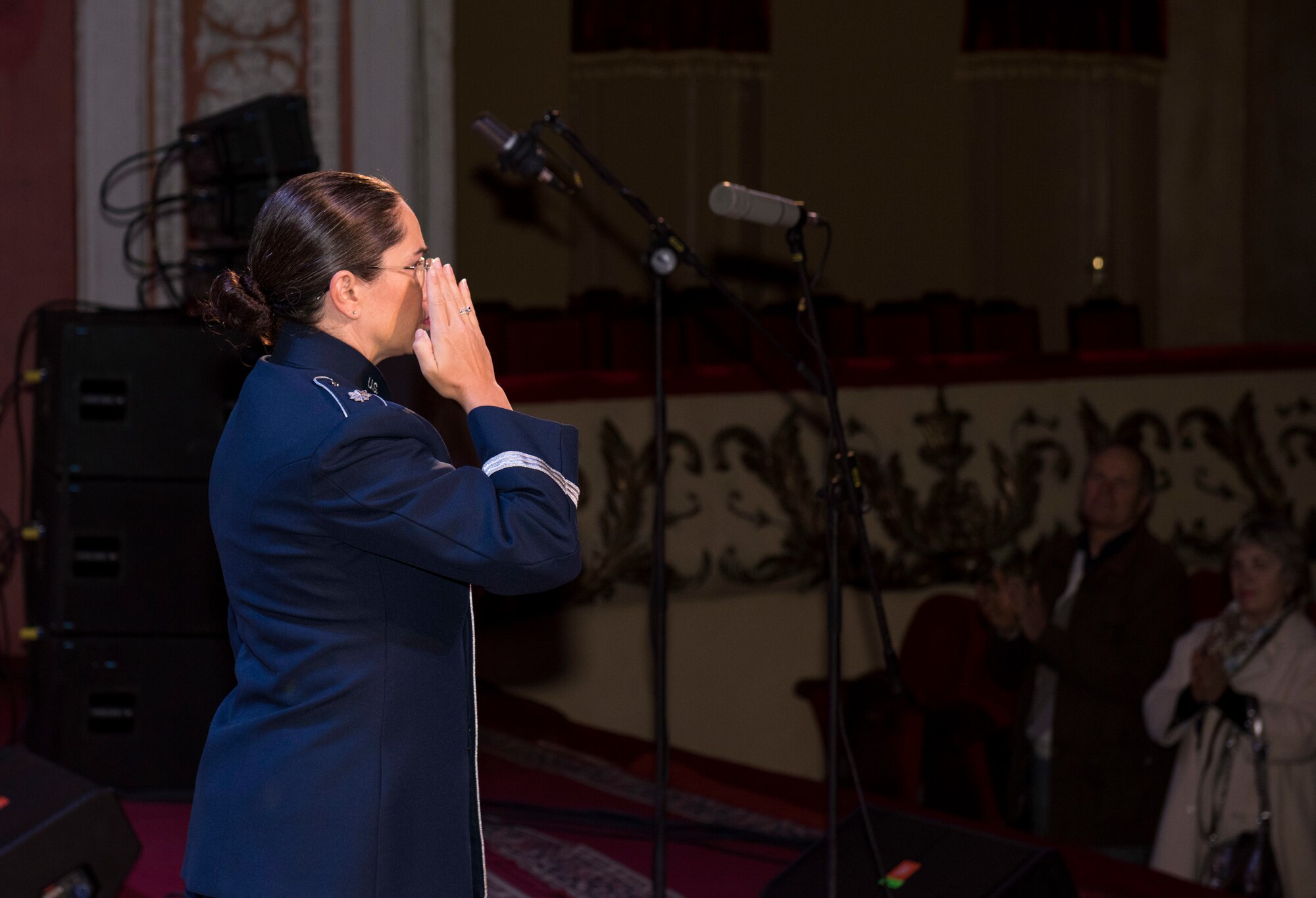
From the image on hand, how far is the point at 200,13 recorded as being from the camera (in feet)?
13.0

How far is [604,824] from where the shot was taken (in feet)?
9.89

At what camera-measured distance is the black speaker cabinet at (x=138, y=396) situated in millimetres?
2752

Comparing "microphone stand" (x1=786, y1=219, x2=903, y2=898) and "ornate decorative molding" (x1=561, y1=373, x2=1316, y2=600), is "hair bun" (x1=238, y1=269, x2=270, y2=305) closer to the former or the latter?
"microphone stand" (x1=786, y1=219, x2=903, y2=898)

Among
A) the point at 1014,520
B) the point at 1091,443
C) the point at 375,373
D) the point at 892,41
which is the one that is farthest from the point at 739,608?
the point at 892,41

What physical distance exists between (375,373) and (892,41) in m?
8.34

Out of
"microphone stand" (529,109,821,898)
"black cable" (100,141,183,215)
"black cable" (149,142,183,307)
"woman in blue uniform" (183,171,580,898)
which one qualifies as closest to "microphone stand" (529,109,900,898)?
"microphone stand" (529,109,821,898)

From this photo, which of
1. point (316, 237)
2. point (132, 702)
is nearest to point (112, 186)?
point (132, 702)

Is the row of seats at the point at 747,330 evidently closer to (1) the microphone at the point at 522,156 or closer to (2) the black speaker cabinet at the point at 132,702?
(2) the black speaker cabinet at the point at 132,702

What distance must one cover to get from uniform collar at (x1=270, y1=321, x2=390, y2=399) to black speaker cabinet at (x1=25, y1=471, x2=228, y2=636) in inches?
57.5

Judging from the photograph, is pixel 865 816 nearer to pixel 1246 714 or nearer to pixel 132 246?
pixel 1246 714

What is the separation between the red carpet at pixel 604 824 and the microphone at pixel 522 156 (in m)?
1.24

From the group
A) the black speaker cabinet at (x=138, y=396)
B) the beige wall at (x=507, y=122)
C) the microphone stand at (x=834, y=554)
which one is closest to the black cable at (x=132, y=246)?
the black speaker cabinet at (x=138, y=396)

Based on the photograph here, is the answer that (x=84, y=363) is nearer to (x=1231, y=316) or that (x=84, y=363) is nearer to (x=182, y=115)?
(x=182, y=115)

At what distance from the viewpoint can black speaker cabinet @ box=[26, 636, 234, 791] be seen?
2799mm
